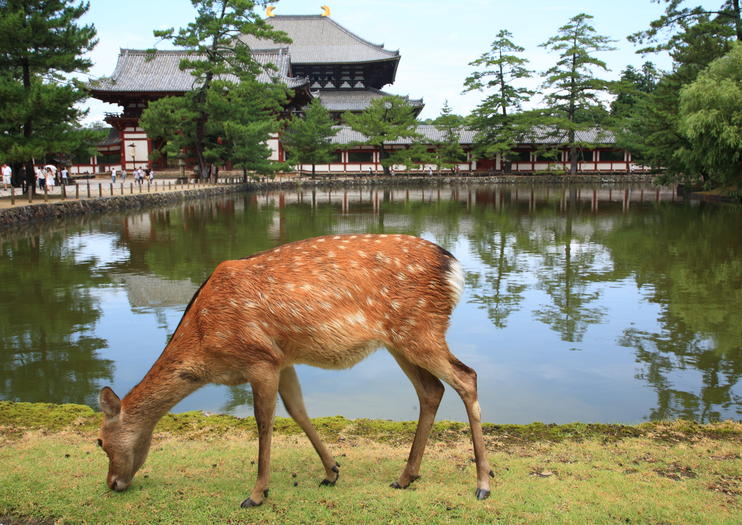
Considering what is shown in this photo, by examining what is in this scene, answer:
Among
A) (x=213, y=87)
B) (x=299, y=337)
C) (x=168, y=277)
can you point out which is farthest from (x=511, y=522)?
(x=213, y=87)

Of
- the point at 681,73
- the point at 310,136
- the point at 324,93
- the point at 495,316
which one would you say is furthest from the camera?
the point at 324,93

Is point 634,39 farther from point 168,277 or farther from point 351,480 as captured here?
point 351,480

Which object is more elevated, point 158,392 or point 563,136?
point 563,136

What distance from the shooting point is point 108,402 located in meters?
3.99

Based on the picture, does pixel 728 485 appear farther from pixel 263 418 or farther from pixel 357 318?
pixel 263 418

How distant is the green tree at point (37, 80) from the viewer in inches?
967

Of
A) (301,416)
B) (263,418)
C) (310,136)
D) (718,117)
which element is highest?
(310,136)

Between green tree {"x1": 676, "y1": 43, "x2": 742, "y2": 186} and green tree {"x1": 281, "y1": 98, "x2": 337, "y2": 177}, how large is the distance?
30.6m

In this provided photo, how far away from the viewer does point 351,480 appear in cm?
457

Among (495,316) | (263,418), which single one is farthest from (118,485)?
(495,316)

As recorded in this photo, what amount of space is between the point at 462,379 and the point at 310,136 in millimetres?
51745

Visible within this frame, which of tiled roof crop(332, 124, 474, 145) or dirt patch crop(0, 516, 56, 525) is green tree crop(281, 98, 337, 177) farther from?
dirt patch crop(0, 516, 56, 525)

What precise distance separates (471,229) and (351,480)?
61.4ft

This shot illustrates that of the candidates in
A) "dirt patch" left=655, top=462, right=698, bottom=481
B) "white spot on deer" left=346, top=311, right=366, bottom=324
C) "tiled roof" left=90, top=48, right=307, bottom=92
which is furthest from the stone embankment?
"dirt patch" left=655, top=462, right=698, bottom=481
